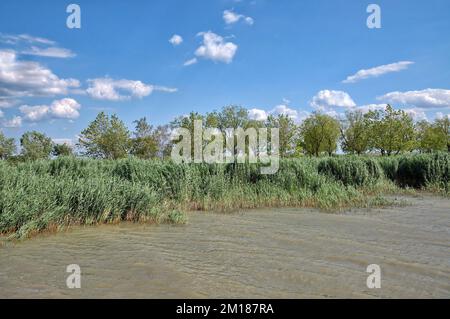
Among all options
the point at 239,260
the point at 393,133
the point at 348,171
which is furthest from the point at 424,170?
the point at 393,133

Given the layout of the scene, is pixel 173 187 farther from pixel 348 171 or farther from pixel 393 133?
pixel 393 133

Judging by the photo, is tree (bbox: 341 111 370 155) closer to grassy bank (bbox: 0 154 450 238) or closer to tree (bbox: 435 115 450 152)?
tree (bbox: 435 115 450 152)

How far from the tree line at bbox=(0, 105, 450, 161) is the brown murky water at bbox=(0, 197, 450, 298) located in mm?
31306

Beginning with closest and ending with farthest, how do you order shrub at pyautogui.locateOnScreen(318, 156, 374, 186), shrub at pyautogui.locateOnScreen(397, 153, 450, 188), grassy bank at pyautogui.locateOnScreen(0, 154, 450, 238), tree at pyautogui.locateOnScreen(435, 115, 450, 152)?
1. grassy bank at pyautogui.locateOnScreen(0, 154, 450, 238)
2. shrub at pyautogui.locateOnScreen(318, 156, 374, 186)
3. shrub at pyautogui.locateOnScreen(397, 153, 450, 188)
4. tree at pyautogui.locateOnScreen(435, 115, 450, 152)

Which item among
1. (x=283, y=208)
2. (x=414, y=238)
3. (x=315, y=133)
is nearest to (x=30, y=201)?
(x=283, y=208)

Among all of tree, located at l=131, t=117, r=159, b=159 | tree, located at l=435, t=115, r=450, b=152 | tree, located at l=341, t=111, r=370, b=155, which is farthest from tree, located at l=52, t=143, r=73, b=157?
tree, located at l=435, t=115, r=450, b=152

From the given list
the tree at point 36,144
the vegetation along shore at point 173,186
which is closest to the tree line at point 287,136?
the tree at point 36,144

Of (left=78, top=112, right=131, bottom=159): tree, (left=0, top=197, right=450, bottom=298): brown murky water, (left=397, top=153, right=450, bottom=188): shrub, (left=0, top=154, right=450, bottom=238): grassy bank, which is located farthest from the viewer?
(left=78, top=112, right=131, bottom=159): tree

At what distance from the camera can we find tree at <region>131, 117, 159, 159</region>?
46016mm

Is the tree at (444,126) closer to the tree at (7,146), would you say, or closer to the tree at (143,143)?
the tree at (143,143)

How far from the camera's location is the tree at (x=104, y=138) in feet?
141

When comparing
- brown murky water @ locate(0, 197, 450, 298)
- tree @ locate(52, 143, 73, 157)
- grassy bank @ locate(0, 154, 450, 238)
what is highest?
tree @ locate(52, 143, 73, 157)

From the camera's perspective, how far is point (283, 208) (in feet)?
36.4

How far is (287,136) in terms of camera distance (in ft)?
175
